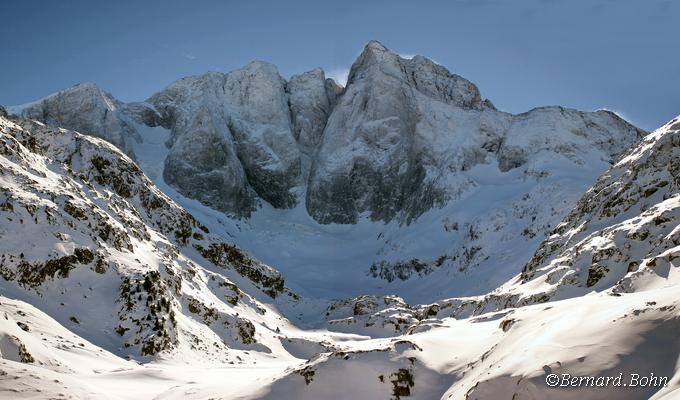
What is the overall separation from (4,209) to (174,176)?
9594 cm

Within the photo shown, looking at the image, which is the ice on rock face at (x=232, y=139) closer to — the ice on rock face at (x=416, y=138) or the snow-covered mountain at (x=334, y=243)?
the snow-covered mountain at (x=334, y=243)

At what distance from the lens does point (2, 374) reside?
563 inches

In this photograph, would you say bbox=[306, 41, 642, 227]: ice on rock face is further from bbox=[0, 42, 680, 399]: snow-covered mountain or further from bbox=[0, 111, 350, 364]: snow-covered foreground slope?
bbox=[0, 111, 350, 364]: snow-covered foreground slope

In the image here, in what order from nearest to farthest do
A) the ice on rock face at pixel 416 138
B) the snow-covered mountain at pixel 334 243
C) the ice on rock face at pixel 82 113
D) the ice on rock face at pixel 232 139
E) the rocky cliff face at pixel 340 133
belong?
the snow-covered mountain at pixel 334 243, the ice on rock face at pixel 416 138, the rocky cliff face at pixel 340 133, the ice on rock face at pixel 232 139, the ice on rock face at pixel 82 113

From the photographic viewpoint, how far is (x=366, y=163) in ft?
412

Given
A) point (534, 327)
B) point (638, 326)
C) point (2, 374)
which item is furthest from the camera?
point (534, 327)

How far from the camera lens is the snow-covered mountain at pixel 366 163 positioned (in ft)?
295

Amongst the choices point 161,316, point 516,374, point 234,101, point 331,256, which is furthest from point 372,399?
point 234,101

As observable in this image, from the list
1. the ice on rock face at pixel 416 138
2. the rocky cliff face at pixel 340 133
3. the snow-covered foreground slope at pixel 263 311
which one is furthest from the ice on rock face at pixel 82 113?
the snow-covered foreground slope at pixel 263 311

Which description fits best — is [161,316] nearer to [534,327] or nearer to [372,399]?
[372,399]

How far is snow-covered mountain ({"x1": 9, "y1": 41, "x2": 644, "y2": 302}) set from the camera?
90062 millimetres

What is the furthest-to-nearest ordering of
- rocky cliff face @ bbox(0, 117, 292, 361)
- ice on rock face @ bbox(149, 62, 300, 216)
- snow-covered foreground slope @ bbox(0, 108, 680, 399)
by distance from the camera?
ice on rock face @ bbox(149, 62, 300, 216)
rocky cliff face @ bbox(0, 117, 292, 361)
snow-covered foreground slope @ bbox(0, 108, 680, 399)

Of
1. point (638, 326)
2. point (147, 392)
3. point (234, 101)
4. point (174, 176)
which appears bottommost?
point (147, 392)

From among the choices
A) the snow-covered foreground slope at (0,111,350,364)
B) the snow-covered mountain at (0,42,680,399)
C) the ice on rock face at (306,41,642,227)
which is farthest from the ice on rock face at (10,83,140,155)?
the snow-covered foreground slope at (0,111,350,364)
